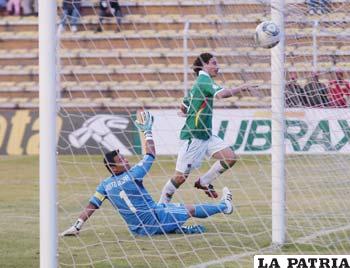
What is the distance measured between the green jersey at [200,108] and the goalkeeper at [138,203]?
3.63ft

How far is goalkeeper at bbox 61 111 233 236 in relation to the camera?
11.2m

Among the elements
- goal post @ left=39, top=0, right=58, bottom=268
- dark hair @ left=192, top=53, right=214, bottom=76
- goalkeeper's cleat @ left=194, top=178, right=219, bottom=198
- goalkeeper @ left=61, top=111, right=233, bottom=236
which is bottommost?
goalkeeper's cleat @ left=194, top=178, right=219, bottom=198

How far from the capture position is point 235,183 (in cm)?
1611

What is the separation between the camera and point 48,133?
7.83m

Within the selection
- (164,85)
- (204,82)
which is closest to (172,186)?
(204,82)

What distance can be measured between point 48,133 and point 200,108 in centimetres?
543

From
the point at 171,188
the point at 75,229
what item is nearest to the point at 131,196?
the point at 75,229

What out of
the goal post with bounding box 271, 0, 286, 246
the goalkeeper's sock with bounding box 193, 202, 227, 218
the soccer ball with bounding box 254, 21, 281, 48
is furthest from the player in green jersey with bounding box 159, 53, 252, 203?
the soccer ball with bounding box 254, 21, 281, 48

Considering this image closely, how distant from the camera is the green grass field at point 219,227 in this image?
10.2 meters

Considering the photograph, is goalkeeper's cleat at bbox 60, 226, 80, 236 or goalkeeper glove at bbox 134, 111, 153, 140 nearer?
goalkeeper glove at bbox 134, 111, 153, 140

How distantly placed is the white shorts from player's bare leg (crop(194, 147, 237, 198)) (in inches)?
4.7

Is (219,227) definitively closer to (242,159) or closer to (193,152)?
(242,159)

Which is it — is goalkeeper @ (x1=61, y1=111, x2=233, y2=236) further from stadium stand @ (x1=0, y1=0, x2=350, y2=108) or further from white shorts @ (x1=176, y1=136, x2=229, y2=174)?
white shorts @ (x1=176, y1=136, x2=229, y2=174)

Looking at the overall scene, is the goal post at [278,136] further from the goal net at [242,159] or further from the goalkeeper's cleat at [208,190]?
the goalkeeper's cleat at [208,190]
